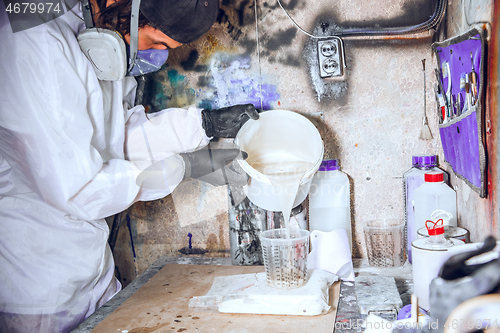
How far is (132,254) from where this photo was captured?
80.6 inches

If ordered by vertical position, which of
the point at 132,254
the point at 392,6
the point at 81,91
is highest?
the point at 392,6

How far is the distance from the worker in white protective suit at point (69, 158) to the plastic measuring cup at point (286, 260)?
1.19 feet

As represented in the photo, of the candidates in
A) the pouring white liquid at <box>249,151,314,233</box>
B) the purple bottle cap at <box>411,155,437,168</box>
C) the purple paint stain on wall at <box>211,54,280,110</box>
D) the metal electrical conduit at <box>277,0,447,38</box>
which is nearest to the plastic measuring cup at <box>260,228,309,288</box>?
the pouring white liquid at <box>249,151,314,233</box>

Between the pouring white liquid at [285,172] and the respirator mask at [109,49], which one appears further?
the pouring white liquid at [285,172]

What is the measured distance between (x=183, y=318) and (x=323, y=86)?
3.73ft

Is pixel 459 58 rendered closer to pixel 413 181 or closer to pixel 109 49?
pixel 413 181

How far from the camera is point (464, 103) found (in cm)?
111

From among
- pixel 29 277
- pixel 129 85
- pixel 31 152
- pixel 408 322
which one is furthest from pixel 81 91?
pixel 408 322

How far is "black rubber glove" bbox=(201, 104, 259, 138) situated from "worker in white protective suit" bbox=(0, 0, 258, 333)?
6 centimetres

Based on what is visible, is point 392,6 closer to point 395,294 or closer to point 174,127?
point 174,127

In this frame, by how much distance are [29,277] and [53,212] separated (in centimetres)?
24

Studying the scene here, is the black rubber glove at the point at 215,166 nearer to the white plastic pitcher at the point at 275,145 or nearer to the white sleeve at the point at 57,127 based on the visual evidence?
the white plastic pitcher at the point at 275,145

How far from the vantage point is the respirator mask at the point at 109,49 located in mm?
1348

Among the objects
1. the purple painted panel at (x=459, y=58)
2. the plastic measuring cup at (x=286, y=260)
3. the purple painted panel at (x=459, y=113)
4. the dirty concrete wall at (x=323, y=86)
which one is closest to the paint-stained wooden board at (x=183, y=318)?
the plastic measuring cup at (x=286, y=260)
